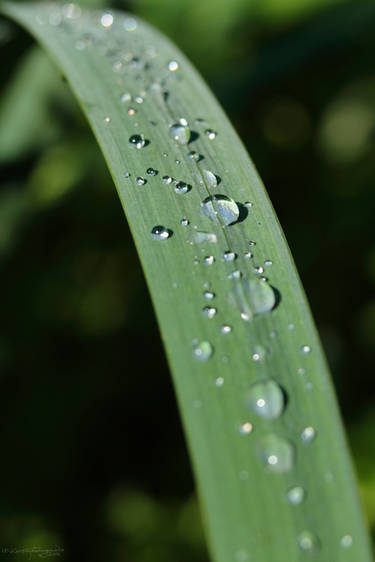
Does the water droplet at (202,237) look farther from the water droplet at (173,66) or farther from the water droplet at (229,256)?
the water droplet at (173,66)

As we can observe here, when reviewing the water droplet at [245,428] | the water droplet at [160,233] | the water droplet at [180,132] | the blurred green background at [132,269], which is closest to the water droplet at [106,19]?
the blurred green background at [132,269]

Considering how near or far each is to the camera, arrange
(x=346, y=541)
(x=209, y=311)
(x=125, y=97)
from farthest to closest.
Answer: (x=125, y=97) < (x=209, y=311) < (x=346, y=541)

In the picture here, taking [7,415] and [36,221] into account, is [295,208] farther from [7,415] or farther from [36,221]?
[7,415]

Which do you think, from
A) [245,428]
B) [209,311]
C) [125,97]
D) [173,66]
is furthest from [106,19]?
[245,428]

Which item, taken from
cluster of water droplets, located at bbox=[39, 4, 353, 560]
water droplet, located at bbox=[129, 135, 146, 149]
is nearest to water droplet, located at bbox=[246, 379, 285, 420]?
cluster of water droplets, located at bbox=[39, 4, 353, 560]

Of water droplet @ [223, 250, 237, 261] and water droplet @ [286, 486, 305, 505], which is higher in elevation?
water droplet @ [223, 250, 237, 261]

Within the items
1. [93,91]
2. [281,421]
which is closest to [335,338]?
[93,91]

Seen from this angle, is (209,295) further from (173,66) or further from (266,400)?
(173,66)

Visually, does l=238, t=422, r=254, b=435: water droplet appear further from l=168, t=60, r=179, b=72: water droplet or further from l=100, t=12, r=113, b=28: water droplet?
l=100, t=12, r=113, b=28: water droplet
